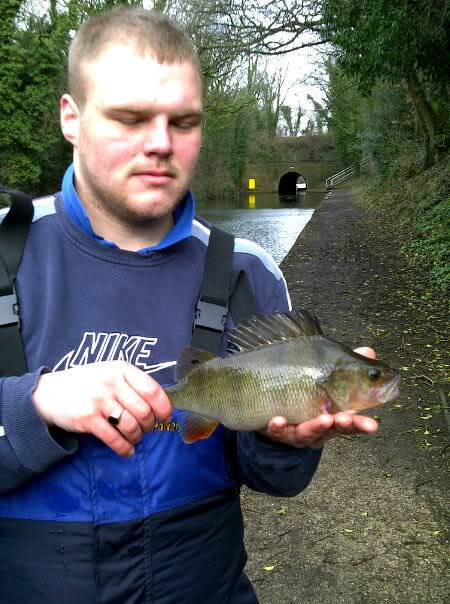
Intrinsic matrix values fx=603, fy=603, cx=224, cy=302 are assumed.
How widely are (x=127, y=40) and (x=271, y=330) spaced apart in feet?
3.25

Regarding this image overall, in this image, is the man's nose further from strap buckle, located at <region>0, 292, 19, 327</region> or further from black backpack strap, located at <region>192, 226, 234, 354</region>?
strap buckle, located at <region>0, 292, 19, 327</region>

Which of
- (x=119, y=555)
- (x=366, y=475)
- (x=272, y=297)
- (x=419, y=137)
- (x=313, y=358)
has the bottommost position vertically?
(x=366, y=475)

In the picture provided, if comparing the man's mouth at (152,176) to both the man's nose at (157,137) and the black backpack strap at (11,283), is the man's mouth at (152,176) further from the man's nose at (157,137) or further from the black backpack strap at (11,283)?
the black backpack strap at (11,283)

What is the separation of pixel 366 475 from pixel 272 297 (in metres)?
2.92

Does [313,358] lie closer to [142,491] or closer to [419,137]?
[142,491]

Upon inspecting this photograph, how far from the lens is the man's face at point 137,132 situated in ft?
5.72

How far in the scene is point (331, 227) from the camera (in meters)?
23.3

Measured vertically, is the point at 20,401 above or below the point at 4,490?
above

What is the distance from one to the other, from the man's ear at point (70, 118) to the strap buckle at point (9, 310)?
0.55 m

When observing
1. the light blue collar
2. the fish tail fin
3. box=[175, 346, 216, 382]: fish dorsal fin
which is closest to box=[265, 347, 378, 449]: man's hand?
the fish tail fin

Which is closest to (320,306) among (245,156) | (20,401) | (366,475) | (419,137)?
(366,475)

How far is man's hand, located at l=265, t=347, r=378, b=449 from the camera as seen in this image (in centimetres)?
172

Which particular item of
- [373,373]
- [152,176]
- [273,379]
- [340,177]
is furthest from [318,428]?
[340,177]

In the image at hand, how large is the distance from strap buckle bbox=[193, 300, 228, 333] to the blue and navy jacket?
0.11 ft
